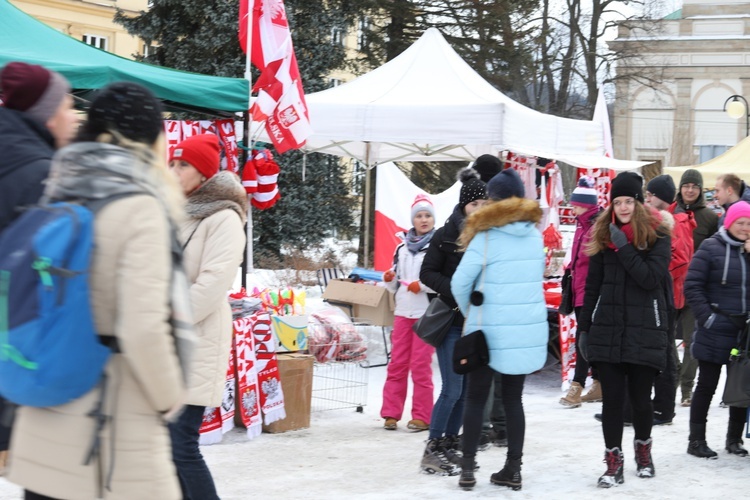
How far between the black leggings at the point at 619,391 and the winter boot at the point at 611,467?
4 centimetres

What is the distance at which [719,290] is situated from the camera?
21.8 ft

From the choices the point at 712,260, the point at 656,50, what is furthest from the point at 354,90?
the point at 656,50

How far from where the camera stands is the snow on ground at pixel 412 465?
5867 millimetres

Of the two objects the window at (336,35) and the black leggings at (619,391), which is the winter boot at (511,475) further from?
the window at (336,35)

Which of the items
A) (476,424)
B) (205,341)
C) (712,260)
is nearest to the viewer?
(205,341)

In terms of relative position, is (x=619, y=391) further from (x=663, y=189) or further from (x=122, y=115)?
(x=122, y=115)

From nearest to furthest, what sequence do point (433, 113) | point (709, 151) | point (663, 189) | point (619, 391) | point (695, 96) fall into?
point (619, 391), point (663, 189), point (433, 113), point (709, 151), point (695, 96)

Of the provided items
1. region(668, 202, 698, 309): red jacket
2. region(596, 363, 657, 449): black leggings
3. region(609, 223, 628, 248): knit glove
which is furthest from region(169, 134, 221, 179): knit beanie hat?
region(668, 202, 698, 309): red jacket

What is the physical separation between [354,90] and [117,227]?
922cm

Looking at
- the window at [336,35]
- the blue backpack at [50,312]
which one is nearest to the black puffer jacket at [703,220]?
the blue backpack at [50,312]

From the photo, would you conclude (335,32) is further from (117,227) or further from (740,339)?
(117,227)

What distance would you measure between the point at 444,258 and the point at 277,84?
3.24 metres

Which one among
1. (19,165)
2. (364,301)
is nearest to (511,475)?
(19,165)

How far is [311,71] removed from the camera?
20.3 metres
